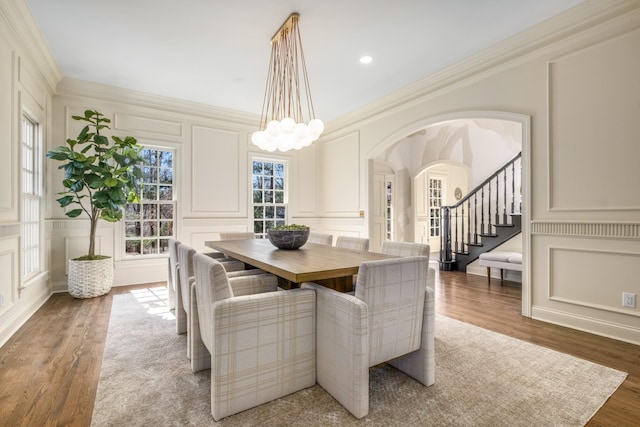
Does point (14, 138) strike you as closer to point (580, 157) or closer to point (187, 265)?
point (187, 265)

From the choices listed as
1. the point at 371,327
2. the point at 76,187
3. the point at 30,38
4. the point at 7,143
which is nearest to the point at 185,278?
the point at 371,327

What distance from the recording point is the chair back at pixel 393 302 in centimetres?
165

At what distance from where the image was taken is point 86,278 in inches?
150

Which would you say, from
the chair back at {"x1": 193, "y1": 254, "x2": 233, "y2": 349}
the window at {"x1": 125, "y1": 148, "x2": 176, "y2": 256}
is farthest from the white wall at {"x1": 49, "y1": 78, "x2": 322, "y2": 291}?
the chair back at {"x1": 193, "y1": 254, "x2": 233, "y2": 349}

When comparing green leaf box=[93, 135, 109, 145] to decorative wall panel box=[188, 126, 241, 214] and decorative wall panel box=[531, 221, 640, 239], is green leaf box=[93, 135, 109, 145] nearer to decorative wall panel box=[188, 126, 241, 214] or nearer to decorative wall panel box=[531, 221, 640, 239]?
decorative wall panel box=[188, 126, 241, 214]

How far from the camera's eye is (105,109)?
14.6 ft

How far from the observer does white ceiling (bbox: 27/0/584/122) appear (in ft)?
8.84

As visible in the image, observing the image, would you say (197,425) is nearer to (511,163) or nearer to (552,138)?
(552,138)

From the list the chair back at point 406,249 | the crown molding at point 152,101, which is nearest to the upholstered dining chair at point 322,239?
the chair back at point 406,249

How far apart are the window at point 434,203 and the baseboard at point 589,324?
5357 millimetres

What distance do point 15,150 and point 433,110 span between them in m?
4.62

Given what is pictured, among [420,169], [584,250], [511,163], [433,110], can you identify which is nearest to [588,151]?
[584,250]

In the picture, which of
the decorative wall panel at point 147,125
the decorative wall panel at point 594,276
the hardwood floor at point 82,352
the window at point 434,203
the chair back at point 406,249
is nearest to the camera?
the hardwood floor at point 82,352

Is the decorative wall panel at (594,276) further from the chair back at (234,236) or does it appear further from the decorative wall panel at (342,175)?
the chair back at (234,236)
